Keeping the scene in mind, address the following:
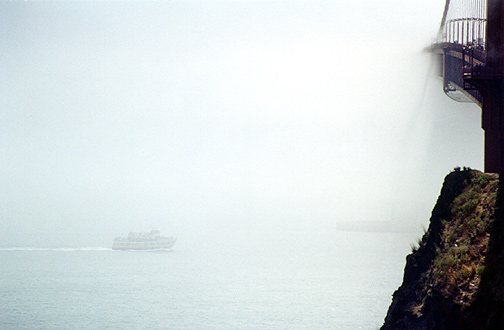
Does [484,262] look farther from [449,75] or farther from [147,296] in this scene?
[147,296]

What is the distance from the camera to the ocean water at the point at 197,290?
187ft

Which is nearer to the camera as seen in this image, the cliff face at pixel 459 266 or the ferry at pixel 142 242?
the cliff face at pixel 459 266

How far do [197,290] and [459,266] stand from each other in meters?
70.1

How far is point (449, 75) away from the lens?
1700 inches

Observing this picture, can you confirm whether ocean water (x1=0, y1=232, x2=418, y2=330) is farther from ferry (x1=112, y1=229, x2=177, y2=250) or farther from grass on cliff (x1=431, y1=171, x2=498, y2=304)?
grass on cliff (x1=431, y1=171, x2=498, y2=304)

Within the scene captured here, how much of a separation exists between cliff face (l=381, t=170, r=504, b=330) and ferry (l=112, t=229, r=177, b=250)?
135573 millimetres

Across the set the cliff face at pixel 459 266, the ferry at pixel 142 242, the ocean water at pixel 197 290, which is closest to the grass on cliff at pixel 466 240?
the cliff face at pixel 459 266

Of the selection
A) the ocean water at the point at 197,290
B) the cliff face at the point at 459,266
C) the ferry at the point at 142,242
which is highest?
the cliff face at the point at 459,266

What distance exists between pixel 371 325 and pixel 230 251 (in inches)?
3887

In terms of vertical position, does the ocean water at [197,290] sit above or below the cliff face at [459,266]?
below

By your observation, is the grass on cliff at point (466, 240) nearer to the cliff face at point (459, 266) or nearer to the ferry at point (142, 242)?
the cliff face at point (459, 266)

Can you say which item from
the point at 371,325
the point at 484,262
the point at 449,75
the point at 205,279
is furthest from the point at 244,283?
the point at 484,262

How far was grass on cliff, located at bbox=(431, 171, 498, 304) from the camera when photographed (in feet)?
36.8

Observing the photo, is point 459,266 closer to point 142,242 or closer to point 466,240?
point 466,240
